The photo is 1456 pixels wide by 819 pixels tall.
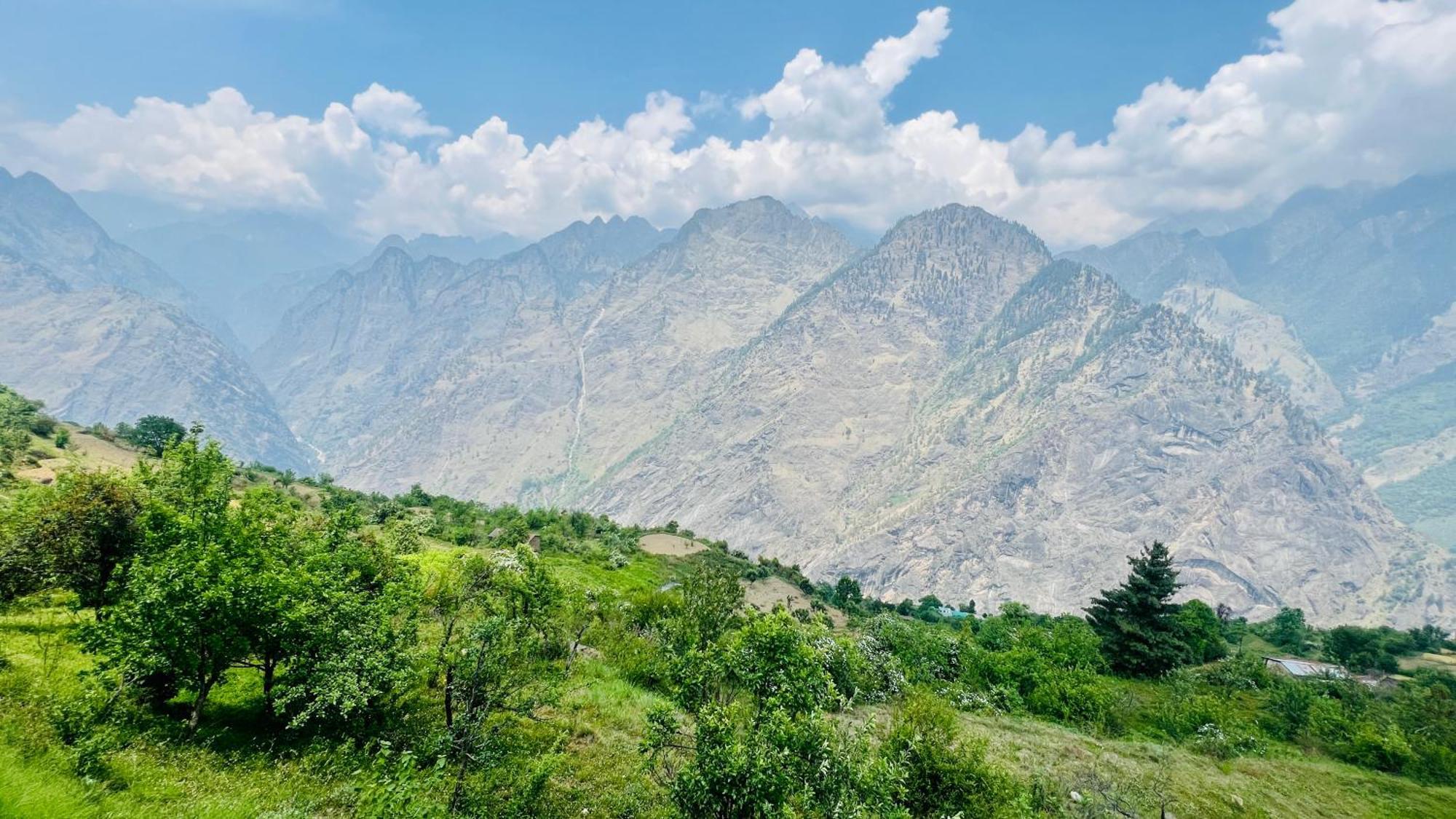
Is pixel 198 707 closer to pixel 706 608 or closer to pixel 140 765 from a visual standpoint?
pixel 140 765

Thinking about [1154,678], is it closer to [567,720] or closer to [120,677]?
[567,720]

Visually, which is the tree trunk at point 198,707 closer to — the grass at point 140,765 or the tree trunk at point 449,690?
the grass at point 140,765

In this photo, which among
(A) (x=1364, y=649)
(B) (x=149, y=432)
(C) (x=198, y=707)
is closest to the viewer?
(C) (x=198, y=707)

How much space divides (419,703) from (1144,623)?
67057 millimetres

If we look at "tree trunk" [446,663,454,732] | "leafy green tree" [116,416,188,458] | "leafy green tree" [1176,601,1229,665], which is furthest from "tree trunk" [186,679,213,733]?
"leafy green tree" [116,416,188,458]

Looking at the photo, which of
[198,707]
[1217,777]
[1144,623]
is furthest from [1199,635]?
[198,707]

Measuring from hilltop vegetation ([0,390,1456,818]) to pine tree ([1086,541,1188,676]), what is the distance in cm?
2273

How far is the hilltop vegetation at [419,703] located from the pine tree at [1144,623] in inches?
895

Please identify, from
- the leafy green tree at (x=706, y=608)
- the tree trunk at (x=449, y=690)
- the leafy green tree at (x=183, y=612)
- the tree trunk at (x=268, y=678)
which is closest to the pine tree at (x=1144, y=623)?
the leafy green tree at (x=706, y=608)

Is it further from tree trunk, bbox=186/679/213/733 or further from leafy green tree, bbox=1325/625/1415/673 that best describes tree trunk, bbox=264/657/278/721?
leafy green tree, bbox=1325/625/1415/673

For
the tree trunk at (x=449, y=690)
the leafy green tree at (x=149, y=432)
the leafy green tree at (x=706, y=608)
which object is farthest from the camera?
the leafy green tree at (x=149, y=432)

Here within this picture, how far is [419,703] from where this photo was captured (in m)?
21.9

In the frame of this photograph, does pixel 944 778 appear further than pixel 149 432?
No

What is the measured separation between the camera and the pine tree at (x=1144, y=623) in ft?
190
